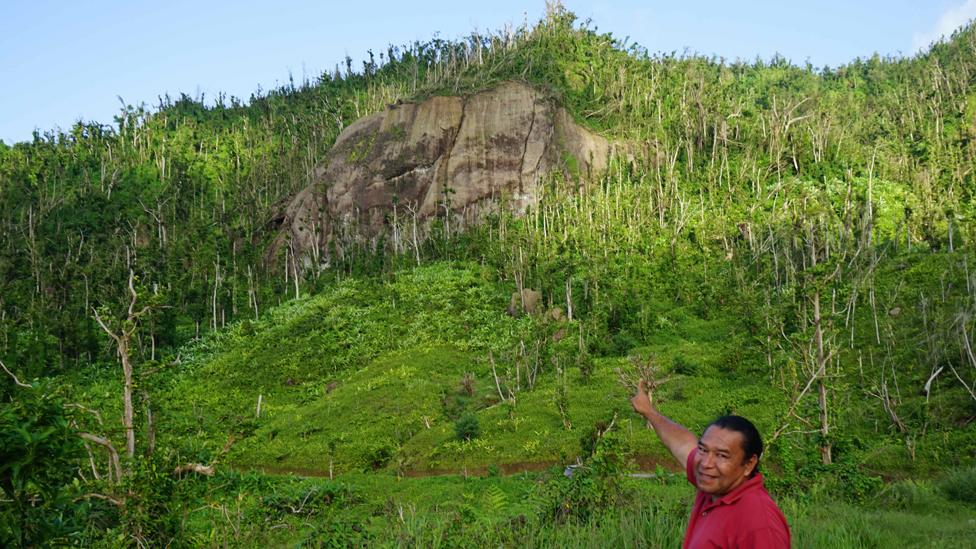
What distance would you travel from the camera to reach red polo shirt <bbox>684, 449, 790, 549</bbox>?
3512 millimetres

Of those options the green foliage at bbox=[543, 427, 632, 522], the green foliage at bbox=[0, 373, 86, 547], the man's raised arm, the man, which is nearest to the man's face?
the man

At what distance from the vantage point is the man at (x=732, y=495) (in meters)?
3.54

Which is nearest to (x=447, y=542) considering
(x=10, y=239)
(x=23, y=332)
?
(x=23, y=332)

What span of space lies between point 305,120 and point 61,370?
59789mm

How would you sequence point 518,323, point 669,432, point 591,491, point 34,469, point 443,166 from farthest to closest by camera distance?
point 443,166
point 518,323
point 591,491
point 34,469
point 669,432

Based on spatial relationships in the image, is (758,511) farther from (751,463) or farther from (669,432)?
(669,432)

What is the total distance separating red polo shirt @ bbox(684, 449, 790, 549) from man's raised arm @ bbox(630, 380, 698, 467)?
461mm

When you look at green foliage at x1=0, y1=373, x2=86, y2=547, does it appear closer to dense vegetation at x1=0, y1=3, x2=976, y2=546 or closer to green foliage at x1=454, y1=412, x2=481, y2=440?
dense vegetation at x1=0, y1=3, x2=976, y2=546

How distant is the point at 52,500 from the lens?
5.11 meters

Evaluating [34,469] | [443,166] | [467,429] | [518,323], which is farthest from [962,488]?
[443,166]

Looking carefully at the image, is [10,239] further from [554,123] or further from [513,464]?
[513,464]

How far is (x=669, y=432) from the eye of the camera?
4.53 meters

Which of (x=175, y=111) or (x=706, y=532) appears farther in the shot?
(x=175, y=111)

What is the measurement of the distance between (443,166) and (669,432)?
249ft
